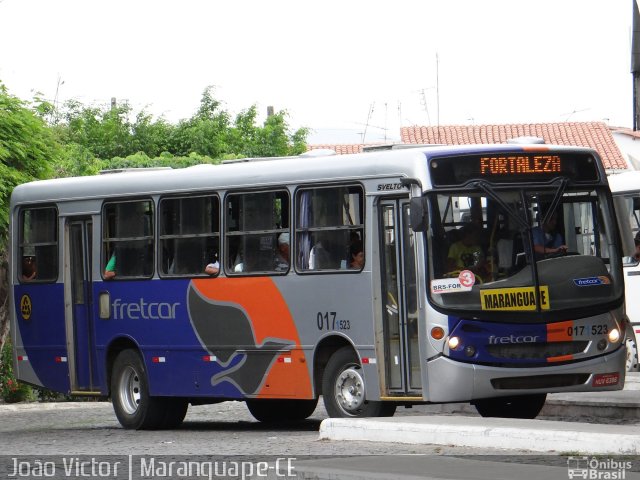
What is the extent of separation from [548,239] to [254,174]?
365 cm

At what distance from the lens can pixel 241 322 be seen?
688 inches

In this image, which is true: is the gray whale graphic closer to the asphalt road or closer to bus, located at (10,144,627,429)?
bus, located at (10,144,627,429)

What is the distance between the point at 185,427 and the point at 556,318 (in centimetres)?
582

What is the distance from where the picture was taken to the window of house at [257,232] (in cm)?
1705

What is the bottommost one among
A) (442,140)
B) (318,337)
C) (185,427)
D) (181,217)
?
(185,427)

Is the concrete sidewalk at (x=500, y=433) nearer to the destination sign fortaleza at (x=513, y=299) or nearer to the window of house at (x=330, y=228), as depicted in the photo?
Answer: the destination sign fortaleza at (x=513, y=299)

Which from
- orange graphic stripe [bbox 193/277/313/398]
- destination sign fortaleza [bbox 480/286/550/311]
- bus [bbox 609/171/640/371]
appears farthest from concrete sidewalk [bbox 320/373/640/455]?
bus [bbox 609/171/640/371]

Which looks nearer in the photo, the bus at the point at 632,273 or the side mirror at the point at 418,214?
the side mirror at the point at 418,214

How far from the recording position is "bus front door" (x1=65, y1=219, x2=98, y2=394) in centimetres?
1936

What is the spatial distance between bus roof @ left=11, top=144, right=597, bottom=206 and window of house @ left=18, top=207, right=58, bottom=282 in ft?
0.65

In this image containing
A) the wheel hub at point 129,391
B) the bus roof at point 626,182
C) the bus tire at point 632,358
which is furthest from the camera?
the bus roof at point 626,182

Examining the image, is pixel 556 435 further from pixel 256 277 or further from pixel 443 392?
pixel 256 277

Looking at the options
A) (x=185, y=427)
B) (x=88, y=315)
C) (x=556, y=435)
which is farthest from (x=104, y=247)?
(x=556, y=435)

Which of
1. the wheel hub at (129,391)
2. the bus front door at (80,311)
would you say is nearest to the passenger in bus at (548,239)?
the wheel hub at (129,391)
